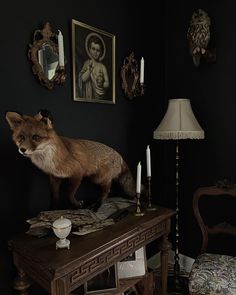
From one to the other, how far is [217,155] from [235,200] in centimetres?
40

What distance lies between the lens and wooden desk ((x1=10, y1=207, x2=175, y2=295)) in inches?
42.4

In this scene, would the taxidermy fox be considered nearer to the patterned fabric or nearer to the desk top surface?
the desk top surface

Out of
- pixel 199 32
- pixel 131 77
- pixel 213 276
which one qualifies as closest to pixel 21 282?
pixel 213 276

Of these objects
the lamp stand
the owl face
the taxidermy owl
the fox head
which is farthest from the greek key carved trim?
the owl face

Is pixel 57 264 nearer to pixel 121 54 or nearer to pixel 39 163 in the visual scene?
pixel 39 163

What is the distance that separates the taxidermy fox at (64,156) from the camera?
4.27ft

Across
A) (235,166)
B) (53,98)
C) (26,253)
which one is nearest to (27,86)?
(53,98)

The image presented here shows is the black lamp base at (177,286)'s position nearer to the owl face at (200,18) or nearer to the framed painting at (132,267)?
the framed painting at (132,267)

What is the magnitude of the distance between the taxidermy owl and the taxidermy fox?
3.66ft

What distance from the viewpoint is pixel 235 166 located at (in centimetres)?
212

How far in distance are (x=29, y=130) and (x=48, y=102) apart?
1.02ft

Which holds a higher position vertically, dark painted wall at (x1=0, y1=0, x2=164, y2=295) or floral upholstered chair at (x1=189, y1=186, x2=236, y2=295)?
dark painted wall at (x1=0, y1=0, x2=164, y2=295)

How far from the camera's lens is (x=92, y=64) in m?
1.79

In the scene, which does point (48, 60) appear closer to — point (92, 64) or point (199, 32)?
point (92, 64)
